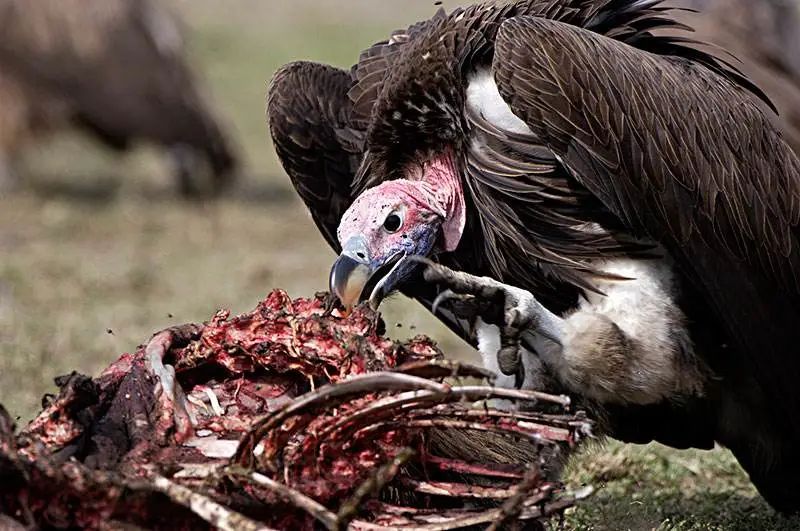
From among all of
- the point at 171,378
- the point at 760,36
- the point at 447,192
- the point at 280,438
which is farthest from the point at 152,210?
the point at 280,438

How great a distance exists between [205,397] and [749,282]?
1311 mm

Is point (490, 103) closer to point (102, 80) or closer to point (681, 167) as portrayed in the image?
point (681, 167)

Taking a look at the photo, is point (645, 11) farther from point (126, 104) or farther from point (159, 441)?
point (126, 104)

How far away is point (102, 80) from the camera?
9953 millimetres

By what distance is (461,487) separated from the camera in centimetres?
248

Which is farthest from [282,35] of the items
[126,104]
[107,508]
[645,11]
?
[107,508]

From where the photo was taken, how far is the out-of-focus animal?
552 cm

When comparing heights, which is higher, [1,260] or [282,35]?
[282,35]

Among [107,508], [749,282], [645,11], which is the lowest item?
[749,282]

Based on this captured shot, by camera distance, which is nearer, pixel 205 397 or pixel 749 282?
pixel 205 397

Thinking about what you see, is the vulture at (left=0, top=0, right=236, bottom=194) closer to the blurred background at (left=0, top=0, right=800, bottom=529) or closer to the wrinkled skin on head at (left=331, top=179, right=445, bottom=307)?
the blurred background at (left=0, top=0, right=800, bottom=529)

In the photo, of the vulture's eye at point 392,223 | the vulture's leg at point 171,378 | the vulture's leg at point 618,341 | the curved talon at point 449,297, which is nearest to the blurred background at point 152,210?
the vulture's leg at point 618,341

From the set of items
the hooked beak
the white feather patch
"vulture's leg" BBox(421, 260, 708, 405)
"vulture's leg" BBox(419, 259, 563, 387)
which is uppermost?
the white feather patch

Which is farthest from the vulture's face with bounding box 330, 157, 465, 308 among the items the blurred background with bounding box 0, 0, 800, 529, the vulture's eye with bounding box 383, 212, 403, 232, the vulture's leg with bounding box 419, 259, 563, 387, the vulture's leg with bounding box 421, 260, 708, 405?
the blurred background with bounding box 0, 0, 800, 529
